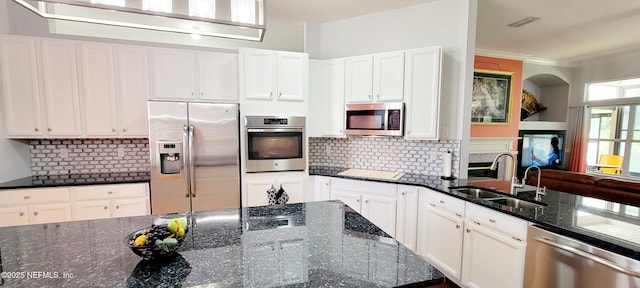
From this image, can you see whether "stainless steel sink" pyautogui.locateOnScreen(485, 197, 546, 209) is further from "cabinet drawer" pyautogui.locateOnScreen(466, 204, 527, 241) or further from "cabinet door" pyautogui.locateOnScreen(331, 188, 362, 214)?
"cabinet door" pyautogui.locateOnScreen(331, 188, 362, 214)

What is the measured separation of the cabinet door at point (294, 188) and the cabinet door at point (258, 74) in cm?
105

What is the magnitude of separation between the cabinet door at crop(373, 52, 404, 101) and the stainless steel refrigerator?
167 cm

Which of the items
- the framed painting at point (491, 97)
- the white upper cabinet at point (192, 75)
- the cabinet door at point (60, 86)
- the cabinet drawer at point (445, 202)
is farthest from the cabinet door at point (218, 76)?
the framed painting at point (491, 97)

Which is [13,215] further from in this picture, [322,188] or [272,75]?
[322,188]

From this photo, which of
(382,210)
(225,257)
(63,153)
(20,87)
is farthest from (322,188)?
(20,87)

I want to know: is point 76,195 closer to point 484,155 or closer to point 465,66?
point 465,66

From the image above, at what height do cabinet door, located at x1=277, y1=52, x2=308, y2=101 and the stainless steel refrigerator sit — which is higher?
cabinet door, located at x1=277, y1=52, x2=308, y2=101

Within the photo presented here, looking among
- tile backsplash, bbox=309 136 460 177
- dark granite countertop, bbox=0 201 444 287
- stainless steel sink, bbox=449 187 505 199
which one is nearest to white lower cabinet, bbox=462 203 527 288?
stainless steel sink, bbox=449 187 505 199

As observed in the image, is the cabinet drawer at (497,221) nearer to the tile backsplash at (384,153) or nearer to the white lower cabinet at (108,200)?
the tile backsplash at (384,153)

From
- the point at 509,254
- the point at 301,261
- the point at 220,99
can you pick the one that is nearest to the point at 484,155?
the point at 509,254

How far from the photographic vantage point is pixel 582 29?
12.3 feet

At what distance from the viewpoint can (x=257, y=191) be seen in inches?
127

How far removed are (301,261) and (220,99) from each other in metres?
2.69

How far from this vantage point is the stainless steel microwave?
3.08m
